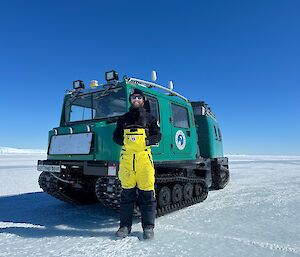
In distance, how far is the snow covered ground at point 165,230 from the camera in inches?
138

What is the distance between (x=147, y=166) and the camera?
3.98 meters

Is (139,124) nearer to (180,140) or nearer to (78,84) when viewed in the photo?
(180,140)

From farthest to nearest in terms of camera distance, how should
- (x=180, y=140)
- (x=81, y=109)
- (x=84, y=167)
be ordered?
1. (x=180, y=140)
2. (x=81, y=109)
3. (x=84, y=167)

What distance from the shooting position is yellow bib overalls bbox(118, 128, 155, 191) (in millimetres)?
3979

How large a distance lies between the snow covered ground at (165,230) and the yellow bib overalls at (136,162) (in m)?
0.79

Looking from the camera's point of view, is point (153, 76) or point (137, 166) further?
point (153, 76)

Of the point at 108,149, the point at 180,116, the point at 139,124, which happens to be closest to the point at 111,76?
the point at 108,149

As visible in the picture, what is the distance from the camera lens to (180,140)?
6.30m

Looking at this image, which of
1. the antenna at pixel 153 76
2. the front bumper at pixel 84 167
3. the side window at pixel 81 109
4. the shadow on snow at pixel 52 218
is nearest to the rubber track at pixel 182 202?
the shadow on snow at pixel 52 218

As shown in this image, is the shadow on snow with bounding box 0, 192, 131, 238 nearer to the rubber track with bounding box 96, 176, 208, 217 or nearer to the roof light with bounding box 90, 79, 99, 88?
the rubber track with bounding box 96, 176, 208, 217

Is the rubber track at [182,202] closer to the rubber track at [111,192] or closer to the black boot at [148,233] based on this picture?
the rubber track at [111,192]

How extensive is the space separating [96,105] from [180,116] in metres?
2.02

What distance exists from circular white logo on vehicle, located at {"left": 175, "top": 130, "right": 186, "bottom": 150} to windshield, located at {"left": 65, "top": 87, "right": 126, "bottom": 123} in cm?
156

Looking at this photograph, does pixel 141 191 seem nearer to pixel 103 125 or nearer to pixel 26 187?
pixel 103 125
